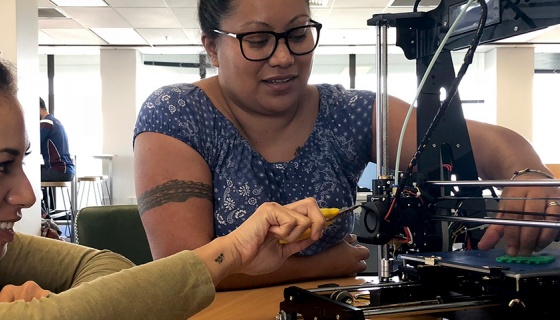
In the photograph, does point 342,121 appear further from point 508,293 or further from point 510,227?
point 508,293

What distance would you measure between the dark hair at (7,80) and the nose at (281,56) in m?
0.50

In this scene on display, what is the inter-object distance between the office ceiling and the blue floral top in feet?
16.1

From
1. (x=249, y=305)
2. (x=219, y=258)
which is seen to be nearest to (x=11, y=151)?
(x=219, y=258)

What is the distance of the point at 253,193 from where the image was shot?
120 centimetres

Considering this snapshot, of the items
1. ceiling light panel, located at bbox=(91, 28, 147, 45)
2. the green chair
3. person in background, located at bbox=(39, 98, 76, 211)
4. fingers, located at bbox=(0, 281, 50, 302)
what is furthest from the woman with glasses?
ceiling light panel, located at bbox=(91, 28, 147, 45)

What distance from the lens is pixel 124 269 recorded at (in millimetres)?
726

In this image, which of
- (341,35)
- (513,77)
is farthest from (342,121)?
(513,77)

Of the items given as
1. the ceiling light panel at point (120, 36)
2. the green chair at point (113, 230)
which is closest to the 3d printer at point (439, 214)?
the green chair at point (113, 230)

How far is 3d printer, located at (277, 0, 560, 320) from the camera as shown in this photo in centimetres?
73

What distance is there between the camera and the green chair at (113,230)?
1.64 meters

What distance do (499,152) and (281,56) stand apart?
1.61ft

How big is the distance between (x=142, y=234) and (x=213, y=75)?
58 cm

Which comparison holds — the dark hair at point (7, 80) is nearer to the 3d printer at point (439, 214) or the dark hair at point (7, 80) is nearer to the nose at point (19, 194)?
the nose at point (19, 194)

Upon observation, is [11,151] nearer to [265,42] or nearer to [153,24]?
[265,42]
